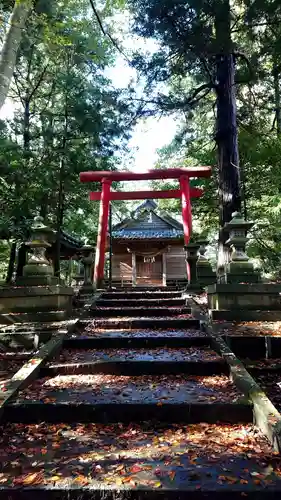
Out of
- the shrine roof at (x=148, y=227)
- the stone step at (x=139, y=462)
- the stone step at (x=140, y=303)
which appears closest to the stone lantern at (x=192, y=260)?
the stone step at (x=140, y=303)

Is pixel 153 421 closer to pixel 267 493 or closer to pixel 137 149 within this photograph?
pixel 267 493

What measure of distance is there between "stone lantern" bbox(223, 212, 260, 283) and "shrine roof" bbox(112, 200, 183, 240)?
1061 cm

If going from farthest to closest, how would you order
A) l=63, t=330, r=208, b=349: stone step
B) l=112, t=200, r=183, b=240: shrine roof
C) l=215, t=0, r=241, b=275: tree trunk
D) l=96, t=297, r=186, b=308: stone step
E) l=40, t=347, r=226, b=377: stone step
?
1. l=112, t=200, r=183, b=240: shrine roof
2. l=96, t=297, r=186, b=308: stone step
3. l=215, t=0, r=241, b=275: tree trunk
4. l=63, t=330, r=208, b=349: stone step
5. l=40, t=347, r=226, b=377: stone step

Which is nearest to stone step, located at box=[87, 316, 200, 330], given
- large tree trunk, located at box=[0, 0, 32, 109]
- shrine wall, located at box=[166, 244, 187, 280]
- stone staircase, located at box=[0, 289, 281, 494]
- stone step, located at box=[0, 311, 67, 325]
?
stone step, located at box=[0, 311, 67, 325]

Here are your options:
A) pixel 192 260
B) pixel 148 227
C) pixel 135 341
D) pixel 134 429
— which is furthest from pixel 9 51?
pixel 148 227

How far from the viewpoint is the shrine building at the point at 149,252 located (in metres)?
17.2

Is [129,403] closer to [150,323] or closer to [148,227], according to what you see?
[150,323]

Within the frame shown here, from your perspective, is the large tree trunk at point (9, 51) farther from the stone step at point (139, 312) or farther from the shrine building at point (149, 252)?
the shrine building at point (149, 252)

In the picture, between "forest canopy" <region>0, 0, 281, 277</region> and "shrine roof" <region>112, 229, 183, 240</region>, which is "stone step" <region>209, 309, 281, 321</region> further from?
"shrine roof" <region>112, 229, 183, 240</region>

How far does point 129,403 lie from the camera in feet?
9.37

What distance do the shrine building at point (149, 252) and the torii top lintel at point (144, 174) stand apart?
6.32 meters

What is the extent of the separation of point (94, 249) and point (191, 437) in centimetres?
828

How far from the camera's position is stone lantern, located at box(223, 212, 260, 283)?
18.5ft

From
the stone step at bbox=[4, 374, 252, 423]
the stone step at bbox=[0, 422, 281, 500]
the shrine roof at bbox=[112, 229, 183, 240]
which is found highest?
the shrine roof at bbox=[112, 229, 183, 240]
